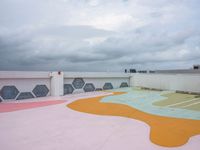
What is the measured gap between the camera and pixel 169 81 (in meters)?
10.3

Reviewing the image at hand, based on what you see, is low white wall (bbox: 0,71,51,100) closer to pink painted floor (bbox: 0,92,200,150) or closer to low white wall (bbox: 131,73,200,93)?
pink painted floor (bbox: 0,92,200,150)

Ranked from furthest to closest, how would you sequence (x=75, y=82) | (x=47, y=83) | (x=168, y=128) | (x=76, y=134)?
(x=75, y=82), (x=47, y=83), (x=168, y=128), (x=76, y=134)

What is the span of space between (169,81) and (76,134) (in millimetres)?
8279

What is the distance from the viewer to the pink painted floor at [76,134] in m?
2.74

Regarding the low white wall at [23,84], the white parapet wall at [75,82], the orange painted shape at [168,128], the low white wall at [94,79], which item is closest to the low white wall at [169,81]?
the white parapet wall at [75,82]

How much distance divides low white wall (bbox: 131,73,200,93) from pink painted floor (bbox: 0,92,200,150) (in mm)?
6339

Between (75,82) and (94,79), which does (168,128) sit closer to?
(75,82)

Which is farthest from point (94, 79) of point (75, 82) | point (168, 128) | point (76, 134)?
point (76, 134)

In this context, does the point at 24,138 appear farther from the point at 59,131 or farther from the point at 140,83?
the point at 140,83

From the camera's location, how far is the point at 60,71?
8.80 meters

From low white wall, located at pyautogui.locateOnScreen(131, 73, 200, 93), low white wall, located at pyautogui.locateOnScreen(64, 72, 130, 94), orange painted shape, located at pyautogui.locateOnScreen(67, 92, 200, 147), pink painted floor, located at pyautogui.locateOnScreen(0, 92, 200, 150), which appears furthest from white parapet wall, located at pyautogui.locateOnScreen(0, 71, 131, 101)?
orange painted shape, located at pyautogui.locateOnScreen(67, 92, 200, 147)

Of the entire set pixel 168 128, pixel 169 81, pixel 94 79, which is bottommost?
pixel 168 128

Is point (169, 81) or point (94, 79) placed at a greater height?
point (94, 79)

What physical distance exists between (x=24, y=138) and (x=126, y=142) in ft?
5.44
